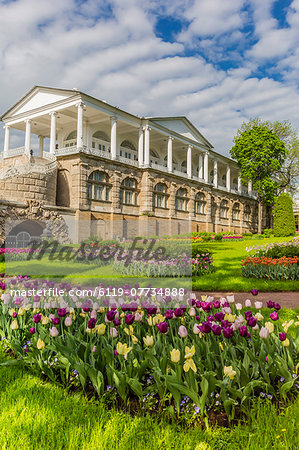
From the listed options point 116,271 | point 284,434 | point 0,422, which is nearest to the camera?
point 284,434

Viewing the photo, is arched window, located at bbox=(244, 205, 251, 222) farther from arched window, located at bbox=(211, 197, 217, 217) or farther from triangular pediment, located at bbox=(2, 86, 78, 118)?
triangular pediment, located at bbox=(2, 86, 78, 118)

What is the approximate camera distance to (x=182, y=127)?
40375 millimetres

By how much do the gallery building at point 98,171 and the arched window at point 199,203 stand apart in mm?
133

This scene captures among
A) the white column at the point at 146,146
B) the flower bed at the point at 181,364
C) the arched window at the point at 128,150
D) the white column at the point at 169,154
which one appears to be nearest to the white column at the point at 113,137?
the white column at the point at 146,146

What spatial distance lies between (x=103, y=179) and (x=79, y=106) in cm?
669

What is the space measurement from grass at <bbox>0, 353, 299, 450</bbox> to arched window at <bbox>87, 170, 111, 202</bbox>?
26862mm

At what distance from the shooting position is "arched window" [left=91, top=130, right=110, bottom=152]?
33938 millimetres

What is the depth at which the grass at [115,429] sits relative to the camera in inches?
101

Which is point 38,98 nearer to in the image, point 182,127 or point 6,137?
point 6,137

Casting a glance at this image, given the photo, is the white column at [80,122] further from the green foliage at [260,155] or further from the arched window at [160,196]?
the green foliage at [260,155]

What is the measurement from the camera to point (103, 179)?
30.8 m

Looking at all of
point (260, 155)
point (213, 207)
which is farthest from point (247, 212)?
point (260, 155)

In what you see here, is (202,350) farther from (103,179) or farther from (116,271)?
(103,179)

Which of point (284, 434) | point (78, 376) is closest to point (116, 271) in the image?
point (78, 376)
